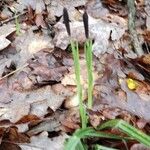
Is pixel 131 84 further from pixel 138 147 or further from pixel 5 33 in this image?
pixel 5 33

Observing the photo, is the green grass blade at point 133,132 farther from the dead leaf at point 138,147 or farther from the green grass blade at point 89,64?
the green grass blade at point 89,64

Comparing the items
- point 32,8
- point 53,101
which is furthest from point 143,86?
point 32,8

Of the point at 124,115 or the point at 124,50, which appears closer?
the point at 124,115

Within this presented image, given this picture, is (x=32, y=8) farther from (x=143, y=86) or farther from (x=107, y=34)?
(x=143, y=86)

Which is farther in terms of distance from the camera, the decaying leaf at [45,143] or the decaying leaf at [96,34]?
the decaying leaf at [96,34]

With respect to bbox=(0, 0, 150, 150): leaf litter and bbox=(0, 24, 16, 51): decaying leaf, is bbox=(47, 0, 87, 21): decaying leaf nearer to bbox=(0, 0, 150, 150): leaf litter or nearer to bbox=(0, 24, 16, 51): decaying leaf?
bbox=(0, 0, 150, 150): leaf litter

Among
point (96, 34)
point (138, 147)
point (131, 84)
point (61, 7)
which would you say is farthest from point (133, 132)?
point (61, 7)

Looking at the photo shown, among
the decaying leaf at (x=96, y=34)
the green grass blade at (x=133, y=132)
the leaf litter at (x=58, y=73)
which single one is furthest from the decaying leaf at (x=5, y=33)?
the green grass blade at (x=133, y=132)

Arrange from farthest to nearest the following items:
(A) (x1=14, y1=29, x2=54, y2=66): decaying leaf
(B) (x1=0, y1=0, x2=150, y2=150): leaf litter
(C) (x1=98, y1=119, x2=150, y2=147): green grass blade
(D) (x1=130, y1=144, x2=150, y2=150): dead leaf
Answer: (A) (x1=14, y1=29, x2=54, y2=66): decaying leaf
(B) (x1=0, y1=0, x2=150, y2=150): leaf litter
(D) (x1=130, y1=144, x2=150, y2=150): dead leaf
(C) (x1=98, y1=119, x2=150, y2=147): green grass blade

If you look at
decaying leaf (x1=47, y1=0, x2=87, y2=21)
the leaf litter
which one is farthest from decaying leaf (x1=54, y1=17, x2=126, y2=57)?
decaying leaf (x1=47, y1=0, x2=87, y2=21)
